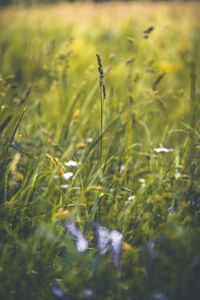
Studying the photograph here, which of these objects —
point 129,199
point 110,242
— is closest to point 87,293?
point 110,242

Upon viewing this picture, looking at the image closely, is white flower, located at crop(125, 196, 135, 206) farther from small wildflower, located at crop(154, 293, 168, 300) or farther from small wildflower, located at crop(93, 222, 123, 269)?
small wildflower, located at crop(154, 293, 168, 300)

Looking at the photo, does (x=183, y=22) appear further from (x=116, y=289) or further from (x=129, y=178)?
(x=116, y=289)

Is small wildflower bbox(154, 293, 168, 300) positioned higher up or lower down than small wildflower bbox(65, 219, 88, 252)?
higher up

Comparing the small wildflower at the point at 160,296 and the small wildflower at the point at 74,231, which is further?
the small wildflower at the point at 74,231

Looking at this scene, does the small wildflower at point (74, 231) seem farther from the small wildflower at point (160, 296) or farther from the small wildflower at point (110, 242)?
the small wildflower at point (160, 296)

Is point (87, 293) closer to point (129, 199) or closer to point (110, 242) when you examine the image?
point (110, 242)

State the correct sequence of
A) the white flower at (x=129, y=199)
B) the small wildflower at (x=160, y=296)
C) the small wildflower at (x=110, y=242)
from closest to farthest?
the small wildflower at (x=160, y=296) < the small wildflower at (x=110, y=242) < the white flower at (x=129, y=199)

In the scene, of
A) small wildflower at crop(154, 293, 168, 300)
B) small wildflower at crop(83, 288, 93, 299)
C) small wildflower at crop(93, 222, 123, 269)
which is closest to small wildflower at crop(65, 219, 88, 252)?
small wildflower at crop(93, 222, 123, 269)

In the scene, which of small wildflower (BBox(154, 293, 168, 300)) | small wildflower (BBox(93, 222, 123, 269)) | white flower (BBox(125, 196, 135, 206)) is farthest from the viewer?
white flower (BBox(125, 196, 135, 206))

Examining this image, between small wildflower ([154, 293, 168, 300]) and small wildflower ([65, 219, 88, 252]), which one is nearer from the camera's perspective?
small wildflower ([154, 293, 168, 300])

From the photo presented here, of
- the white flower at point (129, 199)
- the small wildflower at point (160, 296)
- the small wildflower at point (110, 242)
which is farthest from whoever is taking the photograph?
the white flower at point (129, 199)

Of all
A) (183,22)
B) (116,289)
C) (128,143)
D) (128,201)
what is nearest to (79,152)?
(128,143)

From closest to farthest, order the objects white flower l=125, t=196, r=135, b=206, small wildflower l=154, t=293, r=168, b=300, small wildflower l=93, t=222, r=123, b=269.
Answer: small wildflower l=154, t=293, r=168, b=300 < small wildflower l=93, t=222, r=123, b=269 < white flower l=125, t=196, r=135, b=206

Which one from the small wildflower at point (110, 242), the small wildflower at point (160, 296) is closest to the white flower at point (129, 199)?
the small wildflower at point (110, 242)
